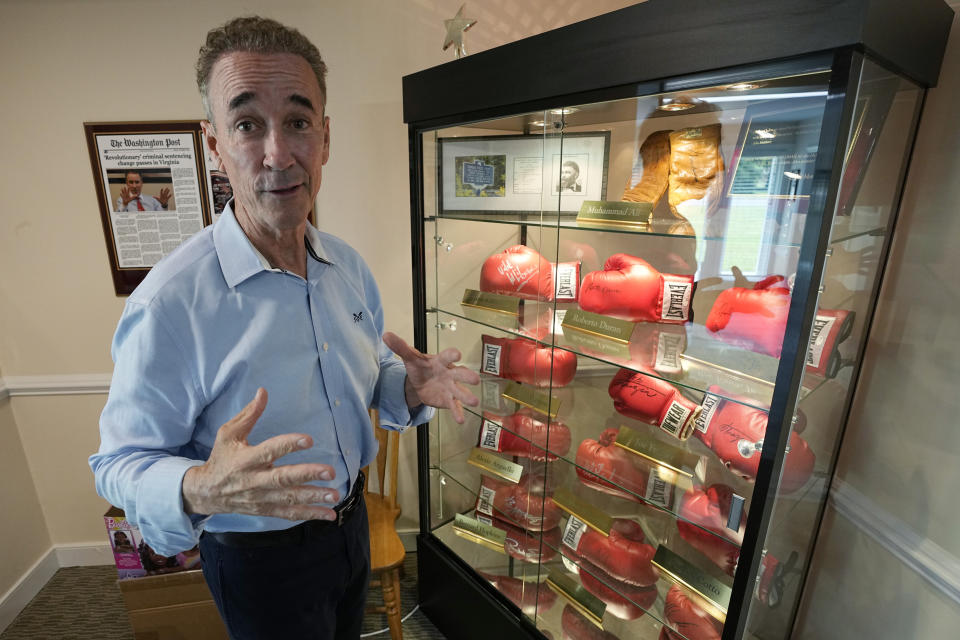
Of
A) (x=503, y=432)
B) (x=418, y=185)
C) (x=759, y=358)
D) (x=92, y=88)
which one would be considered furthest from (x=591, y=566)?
(x=92, y=88)

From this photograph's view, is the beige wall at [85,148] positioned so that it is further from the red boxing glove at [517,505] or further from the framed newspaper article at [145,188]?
the red boxing glove at [517,505]

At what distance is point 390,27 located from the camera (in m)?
2.10

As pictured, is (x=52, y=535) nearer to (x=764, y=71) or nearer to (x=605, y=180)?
(x=605, y=180)

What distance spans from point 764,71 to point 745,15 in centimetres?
11

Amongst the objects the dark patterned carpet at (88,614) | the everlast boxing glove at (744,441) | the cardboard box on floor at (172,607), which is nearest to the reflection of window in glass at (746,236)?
the everlast boxing glove at (744,441)

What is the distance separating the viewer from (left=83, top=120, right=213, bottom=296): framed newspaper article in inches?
82.4

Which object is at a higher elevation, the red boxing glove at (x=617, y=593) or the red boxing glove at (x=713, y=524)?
the red boxing glove at (x=713, y=524)

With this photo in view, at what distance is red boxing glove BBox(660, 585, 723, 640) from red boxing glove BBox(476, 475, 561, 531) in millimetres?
489

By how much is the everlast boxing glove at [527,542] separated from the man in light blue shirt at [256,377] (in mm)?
846

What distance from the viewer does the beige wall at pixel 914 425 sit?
114cm

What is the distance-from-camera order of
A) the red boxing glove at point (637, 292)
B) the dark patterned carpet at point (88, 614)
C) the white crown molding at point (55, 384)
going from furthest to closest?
the white crown molding at point (55, 384) < the dark patterned carpet at point (88, 614) < the red boxing glove at point (637, 292)

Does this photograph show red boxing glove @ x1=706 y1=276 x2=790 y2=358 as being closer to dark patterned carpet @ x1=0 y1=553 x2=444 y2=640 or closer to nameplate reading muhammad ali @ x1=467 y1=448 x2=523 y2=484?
nameplate reading muhammad ali @ x1=467 y1=448 x2=523 y2=484

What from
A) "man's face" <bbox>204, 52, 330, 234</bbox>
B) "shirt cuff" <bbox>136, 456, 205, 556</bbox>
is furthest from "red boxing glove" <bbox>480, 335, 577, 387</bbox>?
"shirt cuff" <bbox>136, 456, 205, 556</bbox>

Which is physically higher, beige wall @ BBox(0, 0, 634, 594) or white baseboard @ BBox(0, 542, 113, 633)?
beige wall @ BBox(0, 0, 634, 594)
